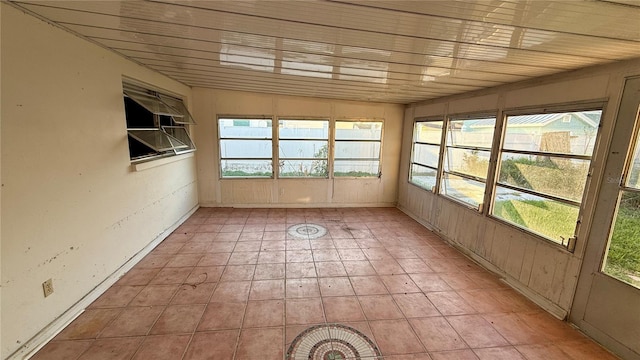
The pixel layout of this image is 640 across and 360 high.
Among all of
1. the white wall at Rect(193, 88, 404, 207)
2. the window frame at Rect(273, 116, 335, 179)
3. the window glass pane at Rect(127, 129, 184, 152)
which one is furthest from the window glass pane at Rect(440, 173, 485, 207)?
the window glass pane at Rect(127, 129, 184, 152)

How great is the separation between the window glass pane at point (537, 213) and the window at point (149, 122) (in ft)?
14.1

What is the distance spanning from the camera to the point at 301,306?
2.44 meters

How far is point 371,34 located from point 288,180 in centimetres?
393

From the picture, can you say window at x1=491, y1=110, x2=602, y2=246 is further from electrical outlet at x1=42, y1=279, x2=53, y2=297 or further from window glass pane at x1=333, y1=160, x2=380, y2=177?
electrical outlet at x1=42, y1=279, x2=53, y2=297

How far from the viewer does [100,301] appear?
7.97 ft

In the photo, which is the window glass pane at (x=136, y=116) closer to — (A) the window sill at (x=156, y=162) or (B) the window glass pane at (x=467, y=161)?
(A) the window sill at (x=156, y=162)

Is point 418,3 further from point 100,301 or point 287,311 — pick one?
point 100,301

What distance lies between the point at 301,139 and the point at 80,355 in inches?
169

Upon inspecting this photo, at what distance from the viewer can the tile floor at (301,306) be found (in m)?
1.99

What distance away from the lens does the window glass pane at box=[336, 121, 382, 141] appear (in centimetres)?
543

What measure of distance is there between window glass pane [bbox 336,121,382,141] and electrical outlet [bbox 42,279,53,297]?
455cm

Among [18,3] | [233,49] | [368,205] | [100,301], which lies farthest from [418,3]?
[368,205]

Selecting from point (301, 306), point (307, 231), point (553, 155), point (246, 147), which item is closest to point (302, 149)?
point (246, 147)

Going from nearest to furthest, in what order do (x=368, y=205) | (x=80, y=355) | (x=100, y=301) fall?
(x=80, y=355)
(x=100, y=301)
(x=368, y=205)
